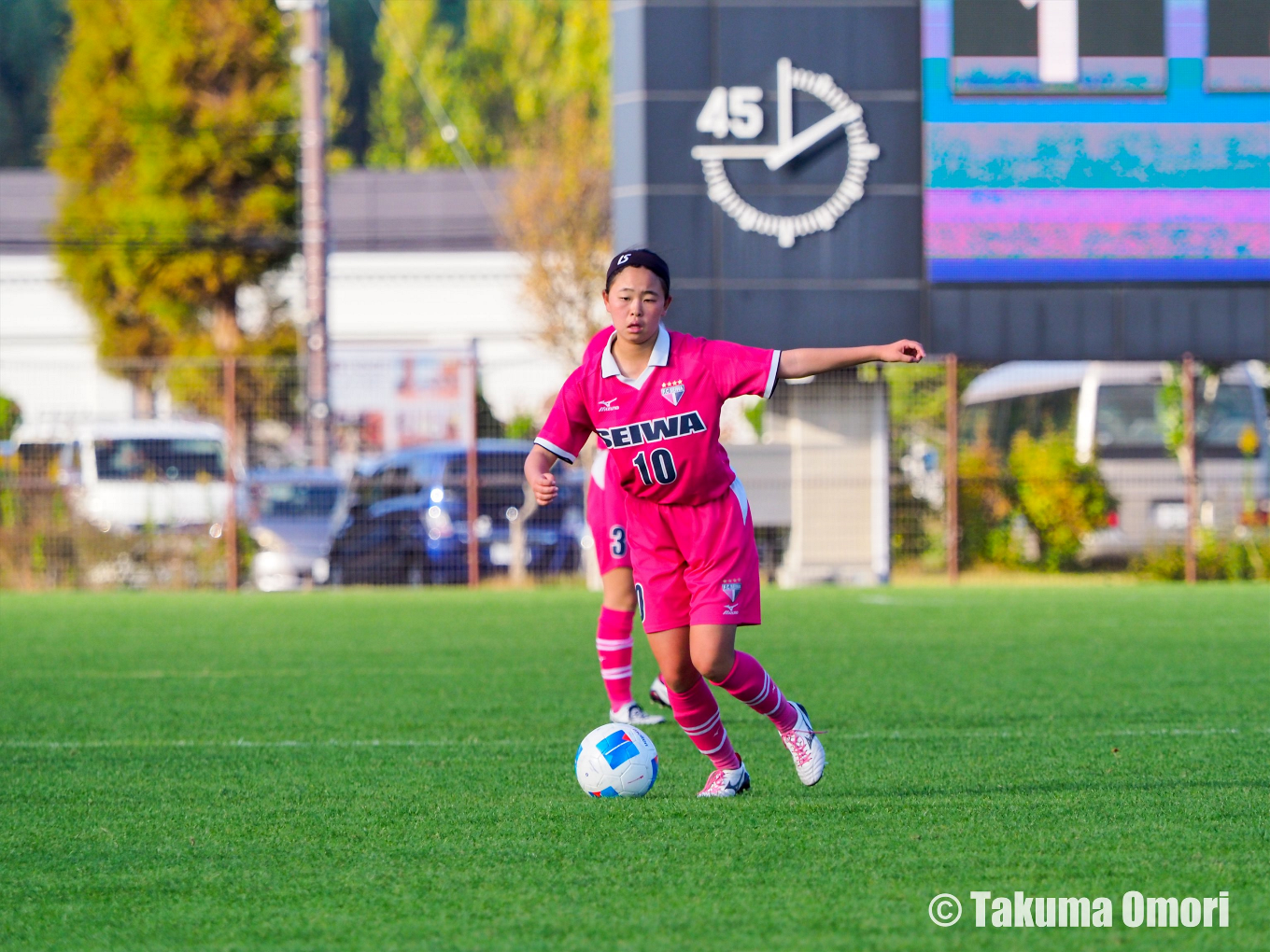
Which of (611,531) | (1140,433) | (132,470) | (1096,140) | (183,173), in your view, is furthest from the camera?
(183,173)

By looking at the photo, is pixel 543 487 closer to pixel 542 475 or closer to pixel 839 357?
pixel 542 475

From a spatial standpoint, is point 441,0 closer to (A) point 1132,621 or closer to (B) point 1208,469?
(B) point 1208,469

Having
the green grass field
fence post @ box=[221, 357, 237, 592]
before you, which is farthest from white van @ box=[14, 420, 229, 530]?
the green grass field

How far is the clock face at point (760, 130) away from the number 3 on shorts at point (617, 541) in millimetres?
8118

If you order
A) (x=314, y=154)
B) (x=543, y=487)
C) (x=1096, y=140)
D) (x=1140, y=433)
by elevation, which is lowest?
(x=1140, y=433)

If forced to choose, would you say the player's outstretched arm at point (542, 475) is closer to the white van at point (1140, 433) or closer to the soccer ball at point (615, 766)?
the soccer ball at point (615, 766)

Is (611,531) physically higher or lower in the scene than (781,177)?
lower

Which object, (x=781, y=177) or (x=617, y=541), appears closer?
(x=617, y=541)

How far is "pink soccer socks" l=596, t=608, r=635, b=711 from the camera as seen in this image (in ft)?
24.8

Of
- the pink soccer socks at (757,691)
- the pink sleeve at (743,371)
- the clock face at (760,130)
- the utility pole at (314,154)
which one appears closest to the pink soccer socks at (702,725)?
the pink soccer socks at (757,691)

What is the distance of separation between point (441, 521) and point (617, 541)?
9.83 meters

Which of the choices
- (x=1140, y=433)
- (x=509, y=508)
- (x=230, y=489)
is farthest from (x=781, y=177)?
(x=230, y=489)

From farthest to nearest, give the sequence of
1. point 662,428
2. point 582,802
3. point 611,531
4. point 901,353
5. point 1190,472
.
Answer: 1. point 1190,472
2. point 611,531
3. point 582,802
4. point 662,428
5. point 901,353

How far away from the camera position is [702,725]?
5602 millimetres
